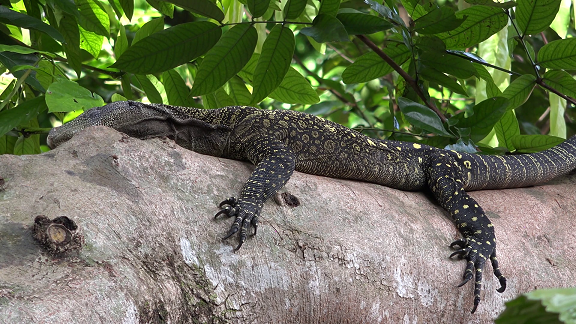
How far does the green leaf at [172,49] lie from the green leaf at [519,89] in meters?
2.24

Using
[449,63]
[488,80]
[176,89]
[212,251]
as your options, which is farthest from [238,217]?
[488,80]

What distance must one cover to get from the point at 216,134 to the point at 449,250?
186 centimetres

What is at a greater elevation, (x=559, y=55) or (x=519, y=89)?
(x=559, y=55)

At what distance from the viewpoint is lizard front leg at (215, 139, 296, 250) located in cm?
270

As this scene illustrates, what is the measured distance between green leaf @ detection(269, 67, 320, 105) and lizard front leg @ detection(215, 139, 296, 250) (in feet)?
1.14

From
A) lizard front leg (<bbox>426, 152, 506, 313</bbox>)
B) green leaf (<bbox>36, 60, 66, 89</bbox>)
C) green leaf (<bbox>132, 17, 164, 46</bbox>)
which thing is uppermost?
green leaf (<bbox>132, 17, 164, 46</bbox>)

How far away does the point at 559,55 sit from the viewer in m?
3.63

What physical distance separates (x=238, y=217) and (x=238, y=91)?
1661 millimetres

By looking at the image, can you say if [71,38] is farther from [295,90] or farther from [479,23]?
[479,23]

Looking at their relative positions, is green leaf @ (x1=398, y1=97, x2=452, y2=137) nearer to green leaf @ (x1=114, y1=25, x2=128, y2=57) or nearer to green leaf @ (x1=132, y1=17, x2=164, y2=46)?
green leaf @ (x1=132, y1=17, x2=164, y2=46)

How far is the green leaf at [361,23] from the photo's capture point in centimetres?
307

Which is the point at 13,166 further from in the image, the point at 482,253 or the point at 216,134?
the point at 482,253

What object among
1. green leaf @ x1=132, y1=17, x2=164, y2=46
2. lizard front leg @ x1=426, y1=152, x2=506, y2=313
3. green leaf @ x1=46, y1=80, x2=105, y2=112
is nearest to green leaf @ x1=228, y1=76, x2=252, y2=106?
green leaf @ x1=132, y1=17, x2=164, y2=46

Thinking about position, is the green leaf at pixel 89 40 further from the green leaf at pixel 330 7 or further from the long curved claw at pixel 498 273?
the long curved claw at pixel 498 273
